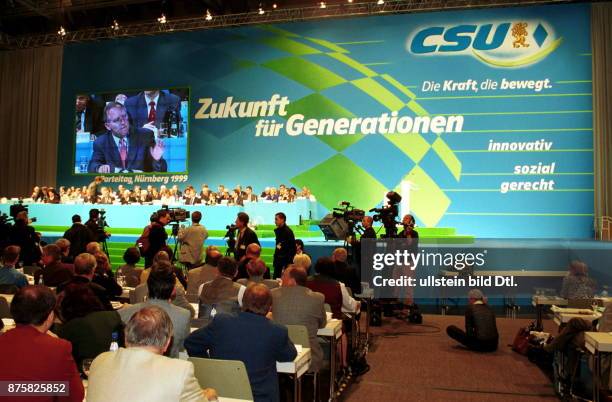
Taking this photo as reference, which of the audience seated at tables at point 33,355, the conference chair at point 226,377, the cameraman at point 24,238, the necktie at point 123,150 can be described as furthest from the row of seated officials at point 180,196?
the audience seated at tables at point 33,355

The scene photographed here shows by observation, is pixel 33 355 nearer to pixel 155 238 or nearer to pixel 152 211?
pixel 155 238

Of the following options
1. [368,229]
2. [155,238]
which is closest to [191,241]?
[155,238]

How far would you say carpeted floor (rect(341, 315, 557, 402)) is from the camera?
451 centimetres

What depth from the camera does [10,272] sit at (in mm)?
4727

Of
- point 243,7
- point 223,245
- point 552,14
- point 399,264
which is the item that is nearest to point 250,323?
point 399,264

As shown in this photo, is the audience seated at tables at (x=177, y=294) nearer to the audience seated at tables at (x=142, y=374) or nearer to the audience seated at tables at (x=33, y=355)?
the audience seated at tables at (x=33, y=355)

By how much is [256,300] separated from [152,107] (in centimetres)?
1363

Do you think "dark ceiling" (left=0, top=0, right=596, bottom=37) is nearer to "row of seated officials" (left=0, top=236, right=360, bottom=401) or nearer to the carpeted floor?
the carpeted floor

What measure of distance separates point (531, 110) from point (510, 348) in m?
8.12

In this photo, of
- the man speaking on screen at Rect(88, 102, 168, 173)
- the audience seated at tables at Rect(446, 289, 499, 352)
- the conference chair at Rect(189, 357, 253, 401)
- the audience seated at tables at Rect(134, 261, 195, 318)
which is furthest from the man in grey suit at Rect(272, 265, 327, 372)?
the man speaking on screen at Rect(88, 102, 168, 173)

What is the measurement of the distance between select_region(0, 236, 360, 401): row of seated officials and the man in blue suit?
1043 cm

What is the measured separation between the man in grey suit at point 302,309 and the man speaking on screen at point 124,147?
12012 mm

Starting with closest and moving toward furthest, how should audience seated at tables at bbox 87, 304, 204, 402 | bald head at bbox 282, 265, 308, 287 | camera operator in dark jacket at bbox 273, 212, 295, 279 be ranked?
audience seated at tables at bbox 87, 304, 204, 402 < bald head at bbox 282, 265, 308, 287 < camera operator in dark jacket at bbox 273, 212, 295, 279

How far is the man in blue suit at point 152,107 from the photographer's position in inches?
603
